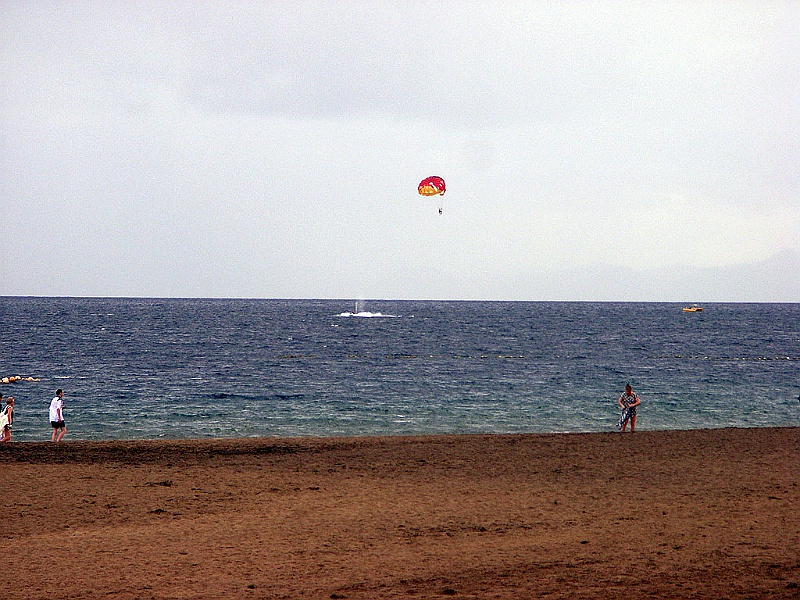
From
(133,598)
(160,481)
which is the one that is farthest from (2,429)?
(133,598)

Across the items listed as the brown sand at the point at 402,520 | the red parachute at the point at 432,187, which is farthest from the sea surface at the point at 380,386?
the red parachute at the point at 432,187

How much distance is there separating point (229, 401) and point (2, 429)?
1425cm

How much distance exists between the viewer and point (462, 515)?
44.7 ft

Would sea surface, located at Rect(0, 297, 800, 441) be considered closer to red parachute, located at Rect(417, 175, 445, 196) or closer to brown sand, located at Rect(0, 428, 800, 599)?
brown sand, located at Rect(0, 428, 800, 599)

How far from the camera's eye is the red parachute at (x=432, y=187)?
133ft

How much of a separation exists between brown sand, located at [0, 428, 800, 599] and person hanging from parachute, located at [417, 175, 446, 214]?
22081mm

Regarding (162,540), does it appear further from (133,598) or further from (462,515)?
(462,515)

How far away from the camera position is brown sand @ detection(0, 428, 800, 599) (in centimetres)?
1020

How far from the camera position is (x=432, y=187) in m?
41.0

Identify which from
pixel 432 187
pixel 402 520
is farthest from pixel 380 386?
pixel 402 520

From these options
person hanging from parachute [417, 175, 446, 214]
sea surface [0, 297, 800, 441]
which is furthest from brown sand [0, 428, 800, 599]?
person hanging from parachute [417, 175, 446, 214]

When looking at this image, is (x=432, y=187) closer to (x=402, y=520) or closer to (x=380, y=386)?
(x=380, y=386)

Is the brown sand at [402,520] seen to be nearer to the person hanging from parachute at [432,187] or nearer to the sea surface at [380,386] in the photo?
the sea surface at [380,386]

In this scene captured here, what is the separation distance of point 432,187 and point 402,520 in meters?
29.4
